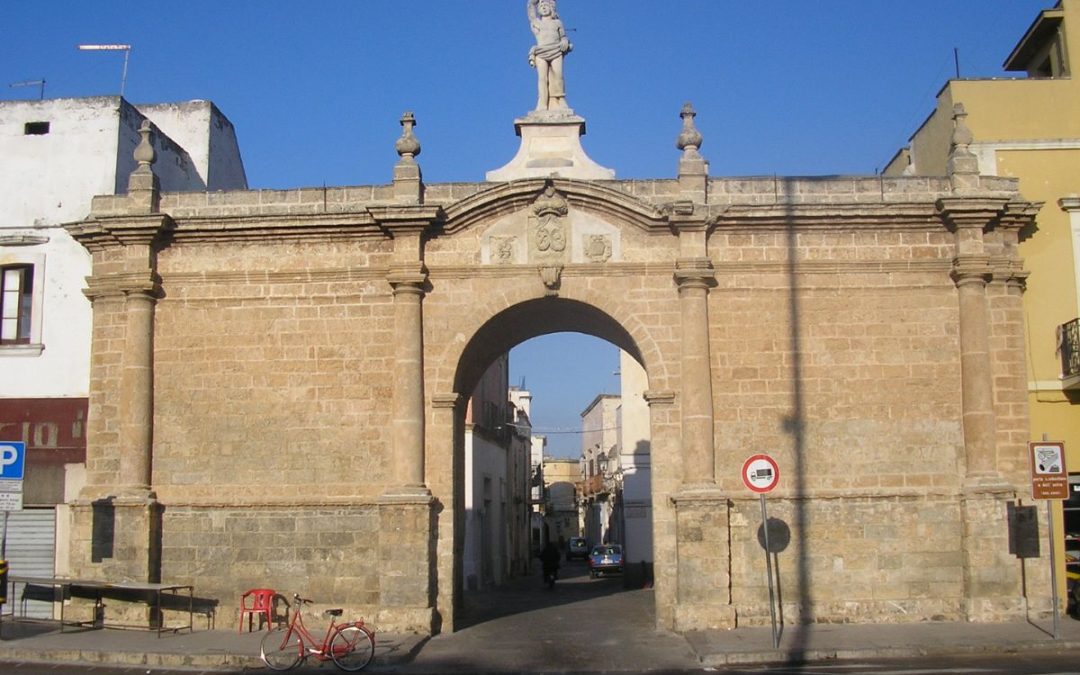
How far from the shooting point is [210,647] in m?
16.1

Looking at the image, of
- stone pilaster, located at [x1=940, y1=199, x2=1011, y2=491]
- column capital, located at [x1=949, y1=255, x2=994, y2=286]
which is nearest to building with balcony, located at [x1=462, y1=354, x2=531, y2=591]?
stone pilaster, located at [x1=940, y1=199, x2=1011, y2=491]

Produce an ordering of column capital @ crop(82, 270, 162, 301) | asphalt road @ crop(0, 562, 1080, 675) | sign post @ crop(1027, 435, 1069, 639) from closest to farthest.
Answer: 1. asphalt road @ crop(0, 562, 1080, 675)
2. sign post @ crop(1027, 435, 1069, 639)
3. column capital @ crop(82, 270, 162, 301)

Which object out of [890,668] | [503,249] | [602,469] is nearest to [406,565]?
[503,249]

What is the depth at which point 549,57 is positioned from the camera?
20.0 metres

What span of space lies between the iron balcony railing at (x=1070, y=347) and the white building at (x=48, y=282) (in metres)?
16.8

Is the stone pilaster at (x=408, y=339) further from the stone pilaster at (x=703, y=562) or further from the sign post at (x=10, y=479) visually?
the sign post at (x=10, y=479)

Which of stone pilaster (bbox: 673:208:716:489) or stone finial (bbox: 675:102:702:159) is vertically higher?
stone finial (bbox: 675:102:702:159)

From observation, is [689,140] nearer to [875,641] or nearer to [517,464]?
[875,641]

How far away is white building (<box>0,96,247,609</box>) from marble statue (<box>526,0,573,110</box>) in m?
7.86

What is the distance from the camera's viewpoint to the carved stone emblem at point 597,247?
1895 cm

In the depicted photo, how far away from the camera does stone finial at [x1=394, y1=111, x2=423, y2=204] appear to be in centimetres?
1891

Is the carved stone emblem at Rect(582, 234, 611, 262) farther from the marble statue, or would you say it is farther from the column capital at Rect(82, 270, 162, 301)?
the column capital at Rect(82, 270, 162, 301)

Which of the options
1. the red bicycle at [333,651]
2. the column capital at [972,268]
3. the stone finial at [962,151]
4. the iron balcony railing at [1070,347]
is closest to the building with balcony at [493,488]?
the red bicycle at [333,651]

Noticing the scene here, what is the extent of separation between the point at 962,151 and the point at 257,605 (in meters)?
13.7
